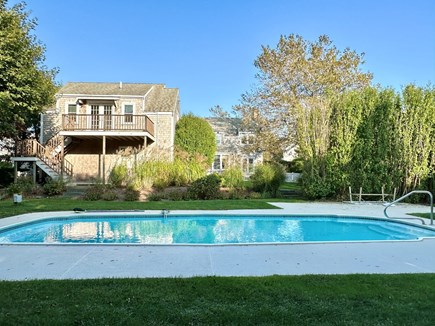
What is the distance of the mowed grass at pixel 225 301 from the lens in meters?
3.06

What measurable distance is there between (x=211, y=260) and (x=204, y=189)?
10.5 meters

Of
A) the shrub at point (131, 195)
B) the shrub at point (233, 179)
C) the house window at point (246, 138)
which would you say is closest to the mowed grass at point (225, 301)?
the shrub at point (131, 195)

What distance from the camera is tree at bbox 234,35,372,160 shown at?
25.3 meters

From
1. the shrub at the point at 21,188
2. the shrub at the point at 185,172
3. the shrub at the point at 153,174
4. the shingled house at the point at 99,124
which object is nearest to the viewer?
the shrub at the point at 21,188

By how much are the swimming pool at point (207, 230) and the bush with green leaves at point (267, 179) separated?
6360 mm

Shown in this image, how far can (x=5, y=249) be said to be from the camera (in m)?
6.23

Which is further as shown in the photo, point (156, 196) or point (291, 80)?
point (291, 80)

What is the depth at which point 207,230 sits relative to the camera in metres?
9.87

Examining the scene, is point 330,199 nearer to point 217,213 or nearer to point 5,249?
point 217,213

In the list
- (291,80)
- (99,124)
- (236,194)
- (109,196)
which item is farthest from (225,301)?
(291,80)

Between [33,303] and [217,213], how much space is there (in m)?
8.27

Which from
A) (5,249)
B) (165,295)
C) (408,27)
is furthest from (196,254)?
(408,27)

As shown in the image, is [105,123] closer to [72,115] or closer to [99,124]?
[99,124]

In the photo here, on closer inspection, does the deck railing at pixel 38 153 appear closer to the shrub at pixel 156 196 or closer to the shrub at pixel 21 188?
the shrub at pixel 21 188
